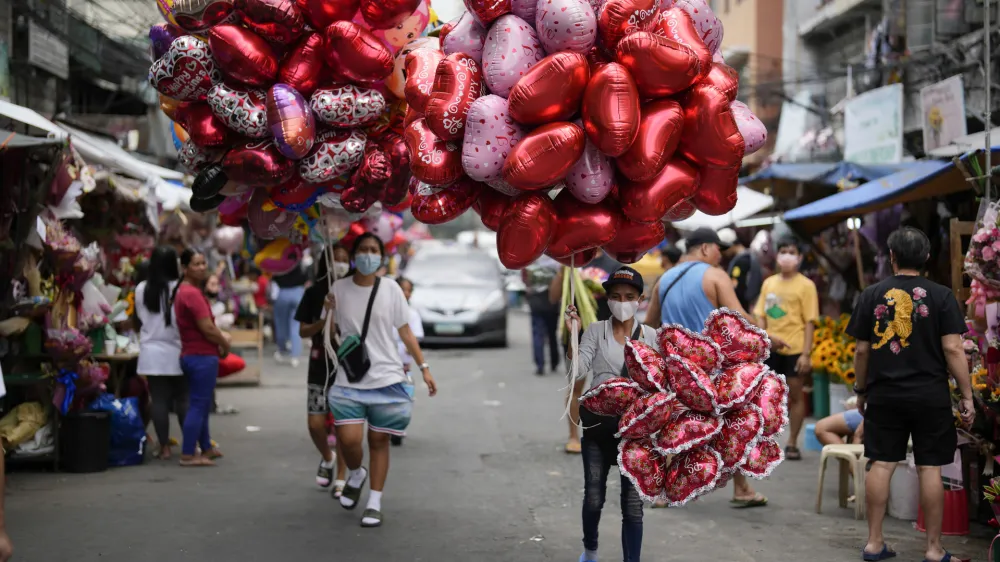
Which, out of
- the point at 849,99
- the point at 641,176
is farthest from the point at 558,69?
the point at 849,99

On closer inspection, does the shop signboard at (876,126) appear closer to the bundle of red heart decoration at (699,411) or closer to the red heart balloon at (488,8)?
the bundle of red heart decoration at (699,411)

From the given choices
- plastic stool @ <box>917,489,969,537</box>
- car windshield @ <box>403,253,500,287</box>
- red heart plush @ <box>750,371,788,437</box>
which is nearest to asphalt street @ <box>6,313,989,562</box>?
plastic stool @ <box>917,489,969,537</box>

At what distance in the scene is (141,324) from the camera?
9156 mm

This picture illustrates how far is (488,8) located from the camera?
185 inches

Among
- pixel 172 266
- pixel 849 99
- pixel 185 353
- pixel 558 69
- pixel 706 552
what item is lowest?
pixel 706 552

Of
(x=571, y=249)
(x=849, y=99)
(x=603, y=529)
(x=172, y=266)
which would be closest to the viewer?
(x=571, y=249)

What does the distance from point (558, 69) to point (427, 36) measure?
202 cm

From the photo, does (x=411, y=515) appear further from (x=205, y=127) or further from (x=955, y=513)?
(x=955, y=513)

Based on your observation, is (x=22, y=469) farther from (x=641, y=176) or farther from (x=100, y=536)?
(x=641, y=176)

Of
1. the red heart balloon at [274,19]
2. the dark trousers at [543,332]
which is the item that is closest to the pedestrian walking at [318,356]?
the red heart balloon at [274,19]

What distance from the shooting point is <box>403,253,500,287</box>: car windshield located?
68.6 ft

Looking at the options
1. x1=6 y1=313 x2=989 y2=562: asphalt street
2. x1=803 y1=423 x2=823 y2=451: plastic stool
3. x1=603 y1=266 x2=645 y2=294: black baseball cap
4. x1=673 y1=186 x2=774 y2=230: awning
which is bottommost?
x1=6 y1=313 x2=989 y2=562: asphalt street

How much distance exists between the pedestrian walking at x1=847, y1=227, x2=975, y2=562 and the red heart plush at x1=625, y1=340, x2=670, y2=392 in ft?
5.65

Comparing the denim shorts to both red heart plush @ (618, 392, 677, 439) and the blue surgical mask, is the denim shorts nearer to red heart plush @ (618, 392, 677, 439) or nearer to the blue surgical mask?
the blue surgical mask
